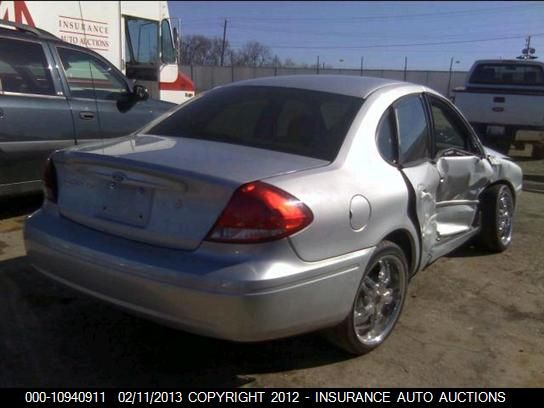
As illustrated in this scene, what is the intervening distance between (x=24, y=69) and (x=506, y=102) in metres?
9.13

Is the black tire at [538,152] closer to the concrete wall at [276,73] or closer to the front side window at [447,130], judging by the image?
Answer: the front side window at [447,130]

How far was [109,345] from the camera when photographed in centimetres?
321

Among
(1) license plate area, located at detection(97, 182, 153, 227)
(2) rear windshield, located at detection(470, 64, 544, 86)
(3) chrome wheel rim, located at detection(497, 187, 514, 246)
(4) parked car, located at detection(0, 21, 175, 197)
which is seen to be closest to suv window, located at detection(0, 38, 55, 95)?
(4) parked car, located at detection(0, 21, 175, 197)

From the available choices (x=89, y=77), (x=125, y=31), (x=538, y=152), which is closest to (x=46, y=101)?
(x=89, y=77)

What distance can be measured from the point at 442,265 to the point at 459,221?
0.62 m

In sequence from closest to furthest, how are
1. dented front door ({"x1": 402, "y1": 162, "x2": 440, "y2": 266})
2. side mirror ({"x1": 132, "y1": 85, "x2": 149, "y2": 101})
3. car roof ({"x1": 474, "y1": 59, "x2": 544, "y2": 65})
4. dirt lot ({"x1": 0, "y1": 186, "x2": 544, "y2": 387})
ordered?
1. dirt lot ({"x1": 0, "y1": 186, "x2": 544, "y2": 387})
2. dented front door ({"x1": 402, "y1": 162, "x2": 440, "y2": 266})
3. side mirror ({"x1": 132, "y1": 85, "x2": 149, "y2": 101})
4. car roof ({"x1": 474, "y1": 59, "x2": 544, "y2": 65})

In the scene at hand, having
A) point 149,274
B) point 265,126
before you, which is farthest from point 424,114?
point 149,274

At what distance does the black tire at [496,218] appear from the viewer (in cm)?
490

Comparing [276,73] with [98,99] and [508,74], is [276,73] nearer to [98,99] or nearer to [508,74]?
[508,74]

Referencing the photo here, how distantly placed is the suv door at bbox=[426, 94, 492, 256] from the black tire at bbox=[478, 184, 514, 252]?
6.3 inches

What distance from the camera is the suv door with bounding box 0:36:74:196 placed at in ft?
17.0

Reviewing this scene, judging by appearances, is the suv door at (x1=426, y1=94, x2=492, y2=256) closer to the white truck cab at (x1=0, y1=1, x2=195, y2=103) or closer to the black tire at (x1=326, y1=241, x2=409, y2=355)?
the black tire at (x1=326, y1=241, x2=409, y2=355)

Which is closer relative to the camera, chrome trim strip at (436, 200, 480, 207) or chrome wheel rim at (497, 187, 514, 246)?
chrome trim strip at (436, 200, 480, 207)

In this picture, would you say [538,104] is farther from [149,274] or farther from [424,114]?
[149,274]
